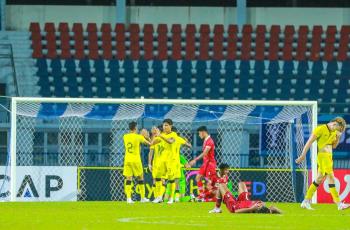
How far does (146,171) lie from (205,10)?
40.3ft

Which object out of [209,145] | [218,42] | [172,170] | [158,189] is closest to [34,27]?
[218,42]

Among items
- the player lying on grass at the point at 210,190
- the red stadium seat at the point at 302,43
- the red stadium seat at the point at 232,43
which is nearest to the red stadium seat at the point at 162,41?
the red stadium seat at the point at 232,43

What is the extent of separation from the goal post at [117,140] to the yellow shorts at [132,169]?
5.87 ft

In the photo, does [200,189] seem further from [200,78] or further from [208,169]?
[200,78]

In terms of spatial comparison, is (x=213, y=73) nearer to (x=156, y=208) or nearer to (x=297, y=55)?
(x=297, y=55)

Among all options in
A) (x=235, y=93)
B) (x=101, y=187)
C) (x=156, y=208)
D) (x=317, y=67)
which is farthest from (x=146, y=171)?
(x=317, y=67)

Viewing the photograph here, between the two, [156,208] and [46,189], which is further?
[46,189]

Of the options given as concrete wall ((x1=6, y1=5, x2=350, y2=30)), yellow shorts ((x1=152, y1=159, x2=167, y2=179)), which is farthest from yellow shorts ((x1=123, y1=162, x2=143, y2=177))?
concrete wall ((x1=6, y1=5, x2=350, y2=30))

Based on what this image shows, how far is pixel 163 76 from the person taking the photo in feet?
111

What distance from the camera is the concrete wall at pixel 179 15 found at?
36781 mm

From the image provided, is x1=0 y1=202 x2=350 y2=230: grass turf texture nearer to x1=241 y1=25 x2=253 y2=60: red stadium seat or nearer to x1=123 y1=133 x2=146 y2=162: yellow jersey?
x1=123 y1=133 x2=146 y2=162: yellow jersey

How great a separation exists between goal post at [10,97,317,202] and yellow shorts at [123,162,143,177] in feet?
5.87

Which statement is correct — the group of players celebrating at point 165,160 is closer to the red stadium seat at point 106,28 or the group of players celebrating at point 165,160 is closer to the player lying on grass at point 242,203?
the player lying on grass at point 242,203

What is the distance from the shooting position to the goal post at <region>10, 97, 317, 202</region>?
2575 centimetres
